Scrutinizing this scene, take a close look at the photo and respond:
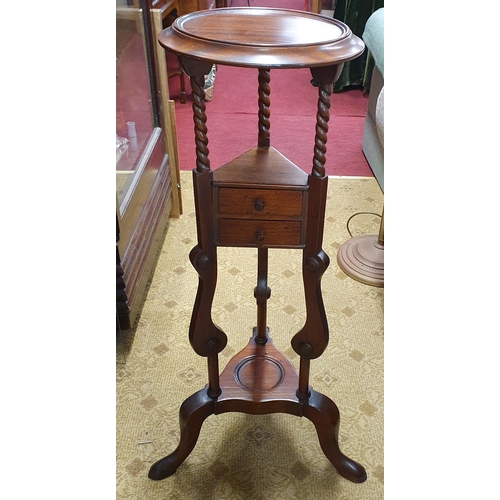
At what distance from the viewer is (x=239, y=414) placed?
1.60m

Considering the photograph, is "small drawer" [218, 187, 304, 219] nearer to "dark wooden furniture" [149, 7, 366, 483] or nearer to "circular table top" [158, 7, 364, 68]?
"dark wooden furniture" [149, 7, 366, 483]

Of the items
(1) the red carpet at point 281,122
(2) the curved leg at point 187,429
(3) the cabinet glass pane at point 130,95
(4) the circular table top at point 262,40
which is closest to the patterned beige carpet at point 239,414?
(2) the curved leg at point 187,429

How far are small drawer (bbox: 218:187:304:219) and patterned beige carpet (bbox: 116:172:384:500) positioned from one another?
0.77m

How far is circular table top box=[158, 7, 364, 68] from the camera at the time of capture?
34.9 inches

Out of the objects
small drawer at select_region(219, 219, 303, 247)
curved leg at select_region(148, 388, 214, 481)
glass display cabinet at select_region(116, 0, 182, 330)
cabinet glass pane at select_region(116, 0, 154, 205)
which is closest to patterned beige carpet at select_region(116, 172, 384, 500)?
curved leg at select_region(148, 388, 214, 481)

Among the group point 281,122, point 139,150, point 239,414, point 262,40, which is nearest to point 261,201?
point 262,40

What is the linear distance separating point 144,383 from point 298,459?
558mm

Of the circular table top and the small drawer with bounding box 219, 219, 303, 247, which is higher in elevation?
the circular table top

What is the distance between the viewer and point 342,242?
7.75 ft

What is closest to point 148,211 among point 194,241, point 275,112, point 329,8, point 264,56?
point 194,241

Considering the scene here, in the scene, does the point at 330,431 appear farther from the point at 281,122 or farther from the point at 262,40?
the point at 281,122

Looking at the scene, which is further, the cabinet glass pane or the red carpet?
the red carpet

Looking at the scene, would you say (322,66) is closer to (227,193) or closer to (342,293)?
(227,193)

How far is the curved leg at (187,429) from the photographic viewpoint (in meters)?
1.34
